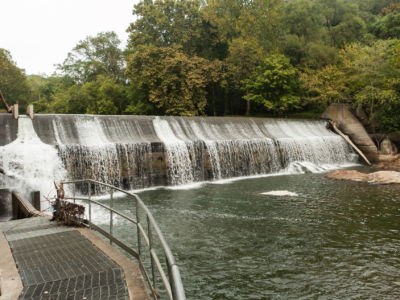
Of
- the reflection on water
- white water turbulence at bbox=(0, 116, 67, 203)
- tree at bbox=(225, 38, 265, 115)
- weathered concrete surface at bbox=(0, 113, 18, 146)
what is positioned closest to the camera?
the reflection on water

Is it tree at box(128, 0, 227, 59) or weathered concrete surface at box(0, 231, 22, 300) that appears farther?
tree at box(128, 0, 227, 59)

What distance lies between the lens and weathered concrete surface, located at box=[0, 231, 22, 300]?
319 centimetres

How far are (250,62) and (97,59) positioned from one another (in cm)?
2049

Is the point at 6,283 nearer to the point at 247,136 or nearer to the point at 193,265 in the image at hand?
the point at 193,265

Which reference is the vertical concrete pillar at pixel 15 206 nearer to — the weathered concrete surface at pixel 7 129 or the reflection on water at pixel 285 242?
the reflection on water at pixel 285 242

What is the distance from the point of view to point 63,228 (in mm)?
5598

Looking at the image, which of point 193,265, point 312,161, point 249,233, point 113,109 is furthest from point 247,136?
point 113,109

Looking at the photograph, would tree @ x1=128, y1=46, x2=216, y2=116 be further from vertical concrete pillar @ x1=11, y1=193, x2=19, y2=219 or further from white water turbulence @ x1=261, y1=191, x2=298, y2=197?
vertical concrete pillar @ x1=11, y1=193, x2=19, y2=219

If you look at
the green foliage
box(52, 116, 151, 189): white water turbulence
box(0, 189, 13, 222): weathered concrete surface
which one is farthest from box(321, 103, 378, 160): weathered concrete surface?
box(0, 189, 13, 222): weathered concrete surface

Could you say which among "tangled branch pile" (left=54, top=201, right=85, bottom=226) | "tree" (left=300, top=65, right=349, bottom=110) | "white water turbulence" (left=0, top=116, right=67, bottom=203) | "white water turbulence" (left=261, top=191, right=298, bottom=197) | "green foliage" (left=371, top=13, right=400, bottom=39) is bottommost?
"white water turbulence" (left=261, top=191, right=298, bottom=197)

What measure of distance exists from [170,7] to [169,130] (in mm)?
16195

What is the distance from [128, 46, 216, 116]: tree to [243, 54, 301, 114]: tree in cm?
455

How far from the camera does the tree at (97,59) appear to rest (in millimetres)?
39250

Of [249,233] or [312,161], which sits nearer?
[249,233]
